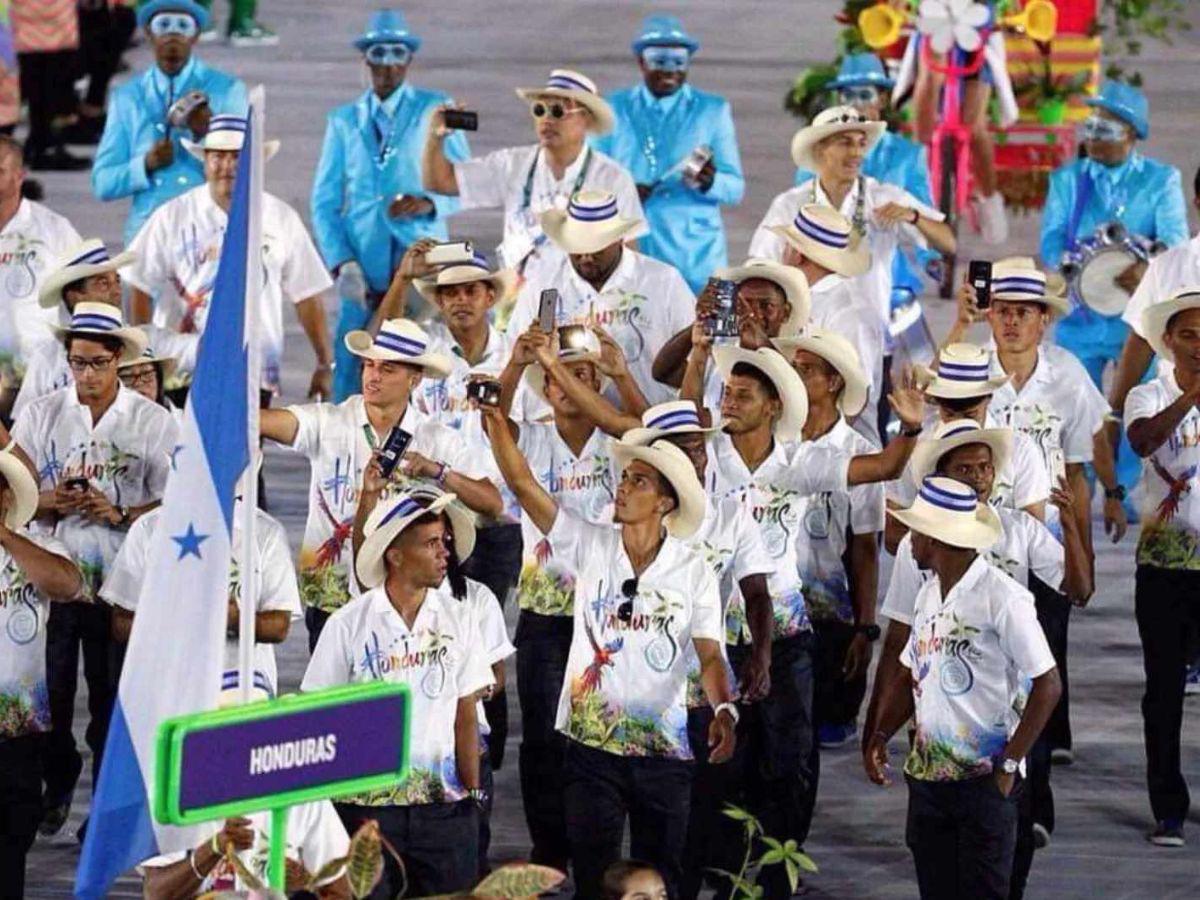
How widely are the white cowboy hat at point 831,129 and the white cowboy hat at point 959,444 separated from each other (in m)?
3.21

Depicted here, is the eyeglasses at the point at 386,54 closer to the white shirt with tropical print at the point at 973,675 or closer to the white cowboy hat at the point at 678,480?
the white cowboy hat at the point at 678,480

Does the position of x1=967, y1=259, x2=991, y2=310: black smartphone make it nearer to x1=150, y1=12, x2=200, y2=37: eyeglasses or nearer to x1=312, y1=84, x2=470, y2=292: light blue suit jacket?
x1=312, y1=84, x2=470, y2=292: light blue suit jacket

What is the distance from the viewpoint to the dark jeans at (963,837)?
32.0 feet

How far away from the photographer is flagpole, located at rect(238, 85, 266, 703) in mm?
6766

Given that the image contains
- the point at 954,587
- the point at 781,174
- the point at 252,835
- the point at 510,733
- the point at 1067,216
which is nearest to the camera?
the point at 252,835

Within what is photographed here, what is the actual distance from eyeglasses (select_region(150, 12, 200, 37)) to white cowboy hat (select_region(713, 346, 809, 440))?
5.06 metres

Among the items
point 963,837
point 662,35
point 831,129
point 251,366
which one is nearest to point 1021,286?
point 831,129

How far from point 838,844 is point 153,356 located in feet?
10.0

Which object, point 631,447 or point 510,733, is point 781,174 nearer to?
point 510,733

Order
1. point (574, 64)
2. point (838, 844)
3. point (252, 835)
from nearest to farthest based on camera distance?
point (252, 835)
point (838, 844)
point (574, 64)

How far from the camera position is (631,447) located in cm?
1016

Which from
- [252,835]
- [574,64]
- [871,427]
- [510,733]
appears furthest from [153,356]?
[574,64]

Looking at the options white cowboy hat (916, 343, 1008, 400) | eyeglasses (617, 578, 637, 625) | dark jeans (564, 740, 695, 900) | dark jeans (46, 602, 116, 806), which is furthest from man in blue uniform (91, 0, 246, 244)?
dark jeans (564, 740, 695, 900)

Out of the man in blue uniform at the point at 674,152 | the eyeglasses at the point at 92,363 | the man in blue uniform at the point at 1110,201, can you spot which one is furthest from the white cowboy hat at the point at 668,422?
the man in blue uniform at the point at 674,152
